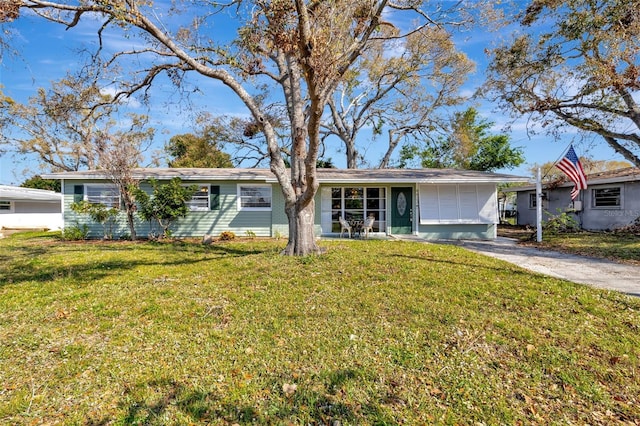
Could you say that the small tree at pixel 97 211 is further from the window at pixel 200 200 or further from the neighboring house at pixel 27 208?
the neighboring house at pixel 27 208

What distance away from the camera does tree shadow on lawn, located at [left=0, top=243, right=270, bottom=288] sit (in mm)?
6328

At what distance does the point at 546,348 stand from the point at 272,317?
3.13m

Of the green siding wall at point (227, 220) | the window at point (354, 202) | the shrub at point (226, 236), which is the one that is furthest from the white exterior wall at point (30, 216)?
the window at point (354, 202)

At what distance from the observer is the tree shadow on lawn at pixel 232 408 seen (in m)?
2.43

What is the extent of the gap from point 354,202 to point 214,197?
18.9 ft

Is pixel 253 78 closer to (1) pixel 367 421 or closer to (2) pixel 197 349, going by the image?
(2) pixel 197 349

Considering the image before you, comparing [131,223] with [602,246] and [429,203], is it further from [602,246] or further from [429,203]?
[602,246]

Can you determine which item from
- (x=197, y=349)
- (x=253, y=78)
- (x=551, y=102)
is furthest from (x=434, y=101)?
(x=197, y=349)

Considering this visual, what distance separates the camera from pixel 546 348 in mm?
3371

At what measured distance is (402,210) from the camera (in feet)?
43.5

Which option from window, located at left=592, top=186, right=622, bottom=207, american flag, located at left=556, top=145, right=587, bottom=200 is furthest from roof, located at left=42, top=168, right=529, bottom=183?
window, located at left=592, top=186, right=622, bottom=207

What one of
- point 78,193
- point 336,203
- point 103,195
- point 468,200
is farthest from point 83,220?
point 468,200

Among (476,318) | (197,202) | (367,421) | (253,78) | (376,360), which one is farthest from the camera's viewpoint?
(197,202)

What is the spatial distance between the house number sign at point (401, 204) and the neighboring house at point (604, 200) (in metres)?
5.79
